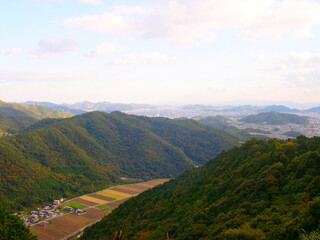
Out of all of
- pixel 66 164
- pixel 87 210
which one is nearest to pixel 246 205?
pixel 87 210

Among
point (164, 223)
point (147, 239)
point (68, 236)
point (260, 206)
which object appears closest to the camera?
point (260, 206)

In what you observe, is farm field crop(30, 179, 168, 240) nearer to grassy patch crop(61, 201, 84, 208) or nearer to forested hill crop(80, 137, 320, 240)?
grassy patch crop(61, 201, 84, 208)

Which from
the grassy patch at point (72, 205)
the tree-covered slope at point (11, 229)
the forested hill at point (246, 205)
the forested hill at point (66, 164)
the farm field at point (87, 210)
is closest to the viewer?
the forested hill at point (246, 205)

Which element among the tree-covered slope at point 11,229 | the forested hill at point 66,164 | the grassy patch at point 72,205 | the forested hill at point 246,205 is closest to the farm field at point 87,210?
the grassy patch at point 72,205

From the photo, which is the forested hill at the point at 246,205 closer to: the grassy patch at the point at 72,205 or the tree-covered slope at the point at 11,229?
the tree-covered slope at the point at 11,229

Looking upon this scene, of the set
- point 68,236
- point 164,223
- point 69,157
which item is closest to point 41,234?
point 68,236

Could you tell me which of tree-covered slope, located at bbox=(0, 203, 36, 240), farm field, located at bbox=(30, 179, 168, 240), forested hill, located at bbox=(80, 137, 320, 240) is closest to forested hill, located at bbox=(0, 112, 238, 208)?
farm field, located at bbox=(30, 179, 168, 240)

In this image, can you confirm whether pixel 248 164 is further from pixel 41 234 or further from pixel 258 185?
pixel 41 234
